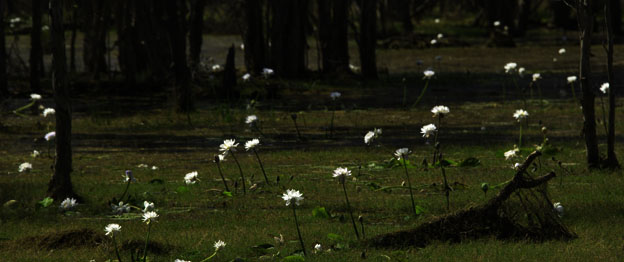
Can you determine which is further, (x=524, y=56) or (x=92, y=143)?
(x=524, y=56)

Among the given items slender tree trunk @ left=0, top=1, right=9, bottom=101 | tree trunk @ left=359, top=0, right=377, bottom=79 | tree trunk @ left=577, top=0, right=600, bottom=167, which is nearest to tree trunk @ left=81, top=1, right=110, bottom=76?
slender tree trunk @ left=0, top=1, right=9, bottom=101

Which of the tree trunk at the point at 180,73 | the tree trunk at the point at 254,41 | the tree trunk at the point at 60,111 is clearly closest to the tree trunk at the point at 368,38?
the tree trunk at the point at 254,41

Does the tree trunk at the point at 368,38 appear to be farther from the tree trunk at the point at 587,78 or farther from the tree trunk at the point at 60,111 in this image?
the tree trunk at the point at 60,111

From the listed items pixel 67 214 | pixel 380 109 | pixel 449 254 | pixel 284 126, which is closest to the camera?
pixel 449 254

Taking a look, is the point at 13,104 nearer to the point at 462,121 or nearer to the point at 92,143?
the point at 92,143

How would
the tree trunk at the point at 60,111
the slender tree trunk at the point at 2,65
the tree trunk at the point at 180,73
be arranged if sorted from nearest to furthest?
the tree trunk at the point at 60,111 → the tree trunk at the point at 180,73 → the slender tree trunk at the point at 2,65

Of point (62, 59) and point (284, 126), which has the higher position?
point (62, 59)

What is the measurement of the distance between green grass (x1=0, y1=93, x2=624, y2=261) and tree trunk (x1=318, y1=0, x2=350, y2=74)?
26.1ft

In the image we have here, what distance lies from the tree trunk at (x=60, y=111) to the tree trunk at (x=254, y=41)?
16.6 m

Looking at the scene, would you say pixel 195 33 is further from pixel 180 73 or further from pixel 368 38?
pixel 180 73

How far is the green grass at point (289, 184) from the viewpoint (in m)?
7.18

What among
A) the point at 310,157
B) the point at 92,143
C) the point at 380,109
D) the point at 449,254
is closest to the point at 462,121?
the point at 380,109

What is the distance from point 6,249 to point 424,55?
93.7 ft

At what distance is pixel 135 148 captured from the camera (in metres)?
14.1
